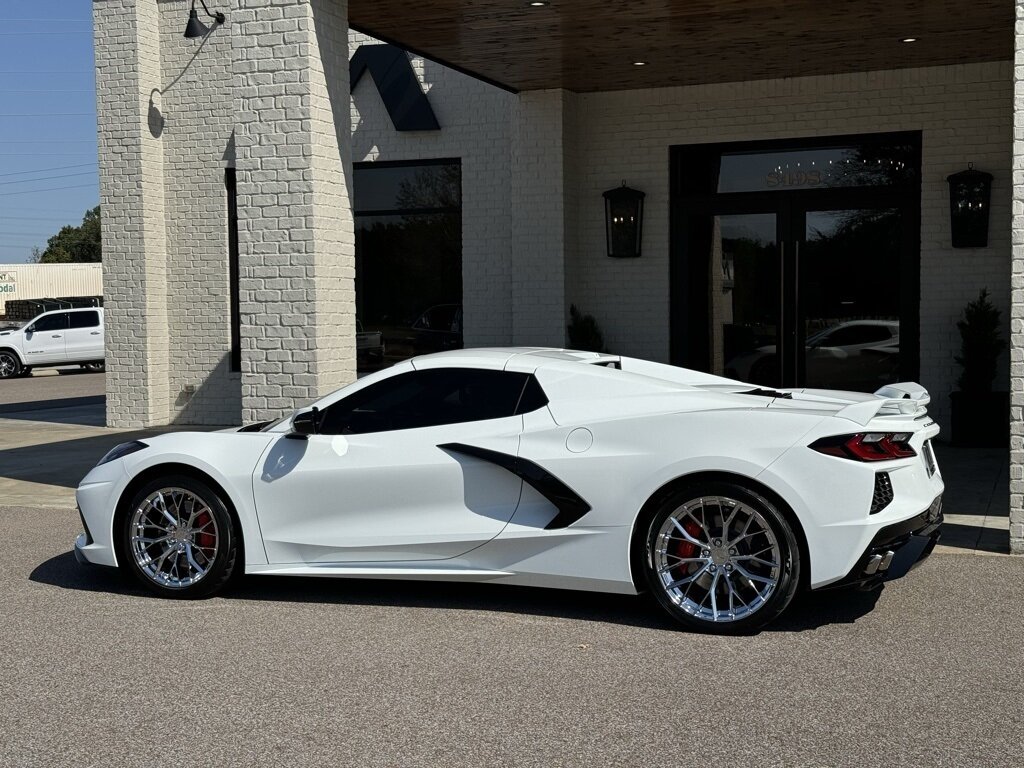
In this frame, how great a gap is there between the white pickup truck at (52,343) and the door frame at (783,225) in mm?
A: 21782

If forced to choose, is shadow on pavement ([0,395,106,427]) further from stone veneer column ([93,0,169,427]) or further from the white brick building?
the white brick building

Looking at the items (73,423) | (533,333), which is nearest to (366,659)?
(533,333)

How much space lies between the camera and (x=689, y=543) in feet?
20.4

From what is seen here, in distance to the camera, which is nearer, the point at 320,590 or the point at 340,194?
the point at 320,590

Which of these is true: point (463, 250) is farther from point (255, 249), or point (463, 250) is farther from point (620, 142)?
point (255, 249)

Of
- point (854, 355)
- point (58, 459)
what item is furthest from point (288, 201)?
point (854, 355)

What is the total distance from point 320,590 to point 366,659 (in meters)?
1.63

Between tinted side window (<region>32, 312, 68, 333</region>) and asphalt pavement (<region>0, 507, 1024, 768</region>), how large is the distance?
2691cm

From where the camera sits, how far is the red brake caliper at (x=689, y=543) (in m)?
6.22

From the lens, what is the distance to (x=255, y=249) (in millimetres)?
9867

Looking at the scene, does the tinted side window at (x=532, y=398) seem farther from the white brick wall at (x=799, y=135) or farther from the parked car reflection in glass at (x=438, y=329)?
the parked car reflection in glass at (x=438, y=329)

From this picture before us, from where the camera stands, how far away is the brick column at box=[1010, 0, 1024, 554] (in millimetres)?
7977

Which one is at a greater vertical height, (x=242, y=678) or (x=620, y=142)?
(x=620, y=142)

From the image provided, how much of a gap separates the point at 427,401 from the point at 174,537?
5.46 ft
